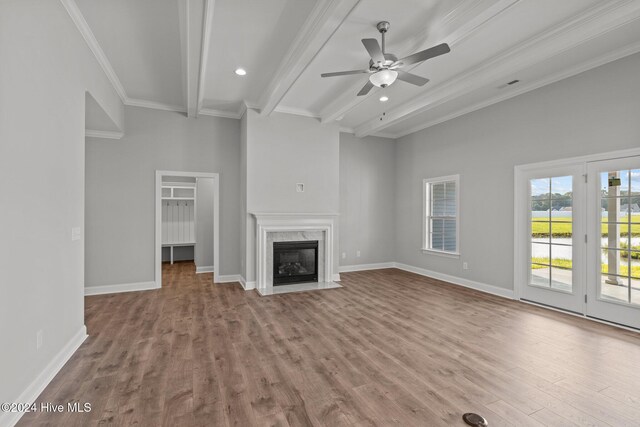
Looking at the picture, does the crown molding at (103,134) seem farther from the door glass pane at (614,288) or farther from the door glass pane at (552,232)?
the door glass pane at (614,288)

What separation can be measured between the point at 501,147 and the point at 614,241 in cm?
200

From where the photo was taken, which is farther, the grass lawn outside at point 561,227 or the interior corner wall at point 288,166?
the interior corner wall at point 288,166

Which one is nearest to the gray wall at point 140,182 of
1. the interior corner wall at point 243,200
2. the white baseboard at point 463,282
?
the interior corner wall at point 243,200

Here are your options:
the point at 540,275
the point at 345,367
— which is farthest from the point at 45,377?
the point at 540,275

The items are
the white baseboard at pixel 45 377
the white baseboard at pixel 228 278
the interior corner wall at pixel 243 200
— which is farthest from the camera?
the white baseboard at pixel 228 278

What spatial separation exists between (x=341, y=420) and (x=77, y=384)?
2075 mm

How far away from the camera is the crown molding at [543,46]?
2756 millimetres

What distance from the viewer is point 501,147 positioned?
4910 millimetres

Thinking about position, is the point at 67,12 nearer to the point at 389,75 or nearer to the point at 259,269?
the point at 389,75

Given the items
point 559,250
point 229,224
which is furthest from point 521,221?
point 229,224

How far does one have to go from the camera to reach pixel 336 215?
580 centimetres

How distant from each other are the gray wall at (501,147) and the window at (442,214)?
0.48 feet

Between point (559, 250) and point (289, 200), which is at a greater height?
point (289, 200)

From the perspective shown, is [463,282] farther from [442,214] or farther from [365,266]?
[365,266]
